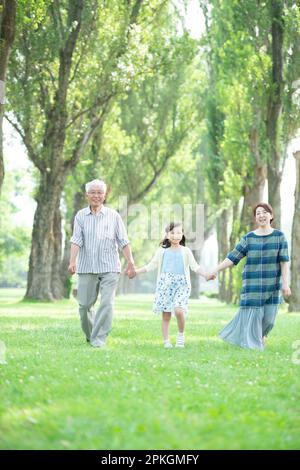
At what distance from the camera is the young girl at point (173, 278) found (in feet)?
39.5

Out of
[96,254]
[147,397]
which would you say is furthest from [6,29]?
[147,397]

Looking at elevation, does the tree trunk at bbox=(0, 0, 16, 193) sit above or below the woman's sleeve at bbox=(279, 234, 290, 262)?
above

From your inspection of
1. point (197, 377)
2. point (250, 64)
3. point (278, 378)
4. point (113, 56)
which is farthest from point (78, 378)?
point (113, 56)

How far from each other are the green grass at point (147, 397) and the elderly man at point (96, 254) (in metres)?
0.55

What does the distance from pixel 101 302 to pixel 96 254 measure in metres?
0.74

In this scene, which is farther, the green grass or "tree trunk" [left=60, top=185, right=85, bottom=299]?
"tree trunk" [left=60, top=185, right=85, bottom=299]

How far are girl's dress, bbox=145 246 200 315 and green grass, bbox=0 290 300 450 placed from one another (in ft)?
2.35

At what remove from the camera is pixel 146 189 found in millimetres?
43688

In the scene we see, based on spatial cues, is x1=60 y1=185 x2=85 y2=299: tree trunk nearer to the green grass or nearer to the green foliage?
the green grass

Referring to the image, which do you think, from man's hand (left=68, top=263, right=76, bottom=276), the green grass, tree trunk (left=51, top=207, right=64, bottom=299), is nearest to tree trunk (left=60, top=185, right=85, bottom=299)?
tree trunk (left=51, top=207, right=64, bottom=299)

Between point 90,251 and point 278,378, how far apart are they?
4455 mm

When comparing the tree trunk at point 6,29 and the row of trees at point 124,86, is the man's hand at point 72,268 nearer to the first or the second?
the tree trunk at point 6,29

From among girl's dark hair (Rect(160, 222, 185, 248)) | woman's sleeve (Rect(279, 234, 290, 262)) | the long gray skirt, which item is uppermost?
girl's dark hair (Rect(160, 222, 185, 248))

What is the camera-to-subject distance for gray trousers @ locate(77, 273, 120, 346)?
465 inches
